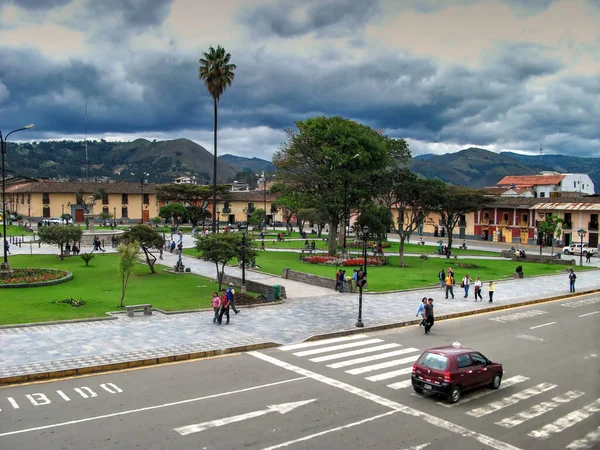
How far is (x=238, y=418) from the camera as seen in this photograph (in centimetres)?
1255

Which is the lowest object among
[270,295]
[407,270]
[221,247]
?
[407,270]

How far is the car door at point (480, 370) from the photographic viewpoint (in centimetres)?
1470

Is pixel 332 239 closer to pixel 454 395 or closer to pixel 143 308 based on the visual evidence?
pixel 143 308

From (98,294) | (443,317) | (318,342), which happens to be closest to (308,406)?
(318,342)

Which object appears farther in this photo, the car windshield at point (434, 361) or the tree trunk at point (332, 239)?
the tree trunk at point (332, 239)

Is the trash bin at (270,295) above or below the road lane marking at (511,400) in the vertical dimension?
above

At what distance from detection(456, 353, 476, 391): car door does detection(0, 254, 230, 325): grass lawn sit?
14650 mm

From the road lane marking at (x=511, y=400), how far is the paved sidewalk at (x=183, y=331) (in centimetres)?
834

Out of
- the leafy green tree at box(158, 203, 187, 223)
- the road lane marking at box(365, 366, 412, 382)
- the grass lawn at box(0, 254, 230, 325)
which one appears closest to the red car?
the road lane marking at box(365, 366, 412, 382)

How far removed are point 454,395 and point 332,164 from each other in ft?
128

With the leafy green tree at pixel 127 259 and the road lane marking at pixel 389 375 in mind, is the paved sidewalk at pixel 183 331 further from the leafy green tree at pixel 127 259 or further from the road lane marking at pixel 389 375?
the road lane marking at pixel 389 375

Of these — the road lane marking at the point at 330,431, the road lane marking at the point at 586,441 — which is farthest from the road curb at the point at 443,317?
the road lane marking at the point at 586,441

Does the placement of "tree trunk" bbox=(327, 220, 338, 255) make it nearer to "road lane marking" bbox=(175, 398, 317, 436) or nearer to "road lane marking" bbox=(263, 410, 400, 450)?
"road lane marking" bbox=(175, 398, 317, 436)

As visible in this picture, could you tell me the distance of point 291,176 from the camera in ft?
178
